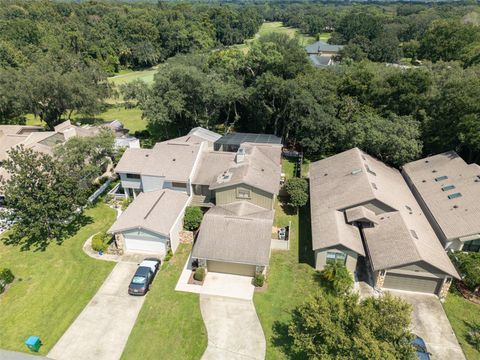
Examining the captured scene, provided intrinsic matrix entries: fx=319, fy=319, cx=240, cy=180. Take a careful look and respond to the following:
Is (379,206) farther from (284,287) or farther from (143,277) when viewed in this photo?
(143,277)

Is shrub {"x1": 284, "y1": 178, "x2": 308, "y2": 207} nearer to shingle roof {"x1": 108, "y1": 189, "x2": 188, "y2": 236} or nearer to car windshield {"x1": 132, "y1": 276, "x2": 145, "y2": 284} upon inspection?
shingle roof {"x1": 108, "y1": 189, "x2": 188, "y2": 236}

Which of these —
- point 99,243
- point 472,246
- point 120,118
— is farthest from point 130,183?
point 120,118

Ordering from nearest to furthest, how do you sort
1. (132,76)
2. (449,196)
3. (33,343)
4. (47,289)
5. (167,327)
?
(33,343) → (167,327) → (47,289) → (449,196) → (132,76)

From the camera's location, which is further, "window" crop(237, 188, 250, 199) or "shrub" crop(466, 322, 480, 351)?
"window" crop(237, 188, 250, 199)

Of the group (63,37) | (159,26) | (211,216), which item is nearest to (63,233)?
(211,216)

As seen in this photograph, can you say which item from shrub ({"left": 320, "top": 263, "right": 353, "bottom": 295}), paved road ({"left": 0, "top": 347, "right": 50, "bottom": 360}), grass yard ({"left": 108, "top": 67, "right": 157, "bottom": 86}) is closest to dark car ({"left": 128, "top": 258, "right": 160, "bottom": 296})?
paved road ({"left": 0, "top": 347, "right": 50, "bottom": 360})

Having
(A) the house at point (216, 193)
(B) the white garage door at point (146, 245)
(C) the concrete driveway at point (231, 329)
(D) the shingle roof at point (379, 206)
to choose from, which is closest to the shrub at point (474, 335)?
(D) the shingle roof at point (379, 206)

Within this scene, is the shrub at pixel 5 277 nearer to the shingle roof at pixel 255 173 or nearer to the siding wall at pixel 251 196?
the shingle roof at pixel 255 173
